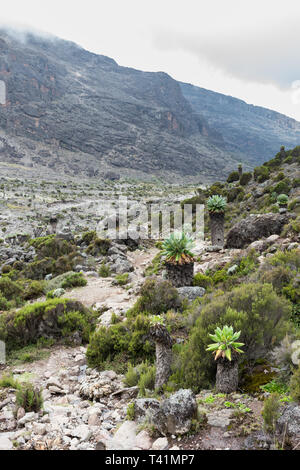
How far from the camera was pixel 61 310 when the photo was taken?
32.2ft

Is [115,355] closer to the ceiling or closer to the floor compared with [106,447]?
closer to the floor

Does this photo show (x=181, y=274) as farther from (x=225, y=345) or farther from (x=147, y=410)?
(x=147, y=410)

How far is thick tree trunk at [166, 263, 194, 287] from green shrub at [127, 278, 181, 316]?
5.73 feet

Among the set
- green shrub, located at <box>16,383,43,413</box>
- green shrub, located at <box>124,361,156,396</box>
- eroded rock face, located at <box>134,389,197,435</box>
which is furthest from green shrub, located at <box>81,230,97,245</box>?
eroded rock face, located at <box>134,389,197,435</box>

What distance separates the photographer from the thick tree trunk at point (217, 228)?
1859 centimetres

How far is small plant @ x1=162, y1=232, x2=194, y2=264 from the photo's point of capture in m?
12.4

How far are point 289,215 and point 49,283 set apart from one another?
1299cm

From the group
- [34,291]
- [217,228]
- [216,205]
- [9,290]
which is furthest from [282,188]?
[9,290]

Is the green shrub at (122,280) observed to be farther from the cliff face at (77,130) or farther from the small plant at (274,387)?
the cliff face at (77,130)

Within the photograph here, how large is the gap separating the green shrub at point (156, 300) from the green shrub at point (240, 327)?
346cm

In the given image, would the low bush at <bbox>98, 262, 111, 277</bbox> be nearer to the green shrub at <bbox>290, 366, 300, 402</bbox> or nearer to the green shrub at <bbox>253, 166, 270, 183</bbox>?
the green shrub at <bbox>290, 366, 300, 402</bbox>
